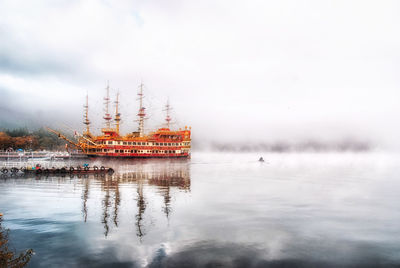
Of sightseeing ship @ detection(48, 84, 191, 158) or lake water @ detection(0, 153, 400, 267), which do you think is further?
sightseeing ship @ detection(48, 84, 191, 158)

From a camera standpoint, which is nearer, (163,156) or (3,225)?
(3,225)

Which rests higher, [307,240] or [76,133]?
[76,133]

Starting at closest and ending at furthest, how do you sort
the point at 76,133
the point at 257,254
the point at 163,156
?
the point at 257,254, the point at 76,133, the point at 163,156

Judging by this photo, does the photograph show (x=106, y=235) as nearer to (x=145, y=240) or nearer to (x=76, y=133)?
(x=145, y=240)

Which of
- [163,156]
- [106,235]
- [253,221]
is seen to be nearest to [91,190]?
[106,235]

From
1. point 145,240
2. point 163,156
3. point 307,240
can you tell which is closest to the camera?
point 145,240

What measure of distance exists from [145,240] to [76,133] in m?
99.8

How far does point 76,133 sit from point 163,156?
37.3 m

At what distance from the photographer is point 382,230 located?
23.5 meters

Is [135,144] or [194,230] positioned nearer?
[194,230]

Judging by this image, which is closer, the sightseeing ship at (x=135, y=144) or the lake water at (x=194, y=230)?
the lake water at (x=194, y=230)

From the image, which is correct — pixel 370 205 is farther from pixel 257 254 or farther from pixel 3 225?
pixel 3 225

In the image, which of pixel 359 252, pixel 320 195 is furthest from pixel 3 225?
pixel 320 195

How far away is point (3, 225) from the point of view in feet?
71.7
